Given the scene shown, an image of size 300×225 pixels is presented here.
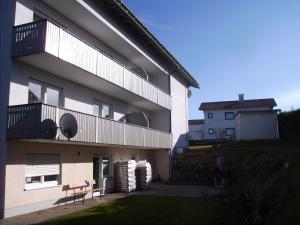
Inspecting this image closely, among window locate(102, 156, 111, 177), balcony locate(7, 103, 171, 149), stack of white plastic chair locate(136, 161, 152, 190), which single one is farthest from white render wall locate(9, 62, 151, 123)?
stack of white plastic chair locate(136, 161, 152, 190)

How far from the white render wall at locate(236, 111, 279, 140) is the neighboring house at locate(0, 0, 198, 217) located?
15533mm

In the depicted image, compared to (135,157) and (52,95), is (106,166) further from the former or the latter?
(52,95)

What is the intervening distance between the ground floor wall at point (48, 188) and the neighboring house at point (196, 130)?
43.2 meters

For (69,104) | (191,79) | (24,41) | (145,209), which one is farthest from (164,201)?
(191,79)

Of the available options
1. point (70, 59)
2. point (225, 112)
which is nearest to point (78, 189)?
point (70, 59)

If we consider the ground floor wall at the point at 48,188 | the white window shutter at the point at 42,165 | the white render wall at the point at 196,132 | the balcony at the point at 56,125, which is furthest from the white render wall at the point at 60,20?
the white render wall at the point at 196,132

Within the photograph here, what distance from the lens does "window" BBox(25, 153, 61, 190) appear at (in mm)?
13459

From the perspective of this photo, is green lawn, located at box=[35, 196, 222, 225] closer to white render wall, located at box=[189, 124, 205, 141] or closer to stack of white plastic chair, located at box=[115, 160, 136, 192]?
stack of white plastic chair, located at box=[115, 160, 136, 192]

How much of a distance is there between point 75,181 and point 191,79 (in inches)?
874

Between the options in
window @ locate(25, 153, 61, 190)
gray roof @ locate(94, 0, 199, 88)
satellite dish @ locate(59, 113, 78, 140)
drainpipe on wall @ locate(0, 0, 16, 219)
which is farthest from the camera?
gray roof @ locate(94, 0, 199, 88)

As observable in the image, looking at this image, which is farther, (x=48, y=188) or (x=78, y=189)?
(x=78, y=189)

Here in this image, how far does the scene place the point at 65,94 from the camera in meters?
16.2

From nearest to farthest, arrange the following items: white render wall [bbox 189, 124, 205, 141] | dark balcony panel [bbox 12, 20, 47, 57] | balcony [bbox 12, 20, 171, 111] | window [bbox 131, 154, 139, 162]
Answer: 1. dark balcony panel [bbox 12, 20, 47, 57]
2. balcony [bbox 12, 20, 171, 111]
3. window [bbox 131, 154, 139, 162]
4. white render wall [bbox 189, 124, 205, 141]

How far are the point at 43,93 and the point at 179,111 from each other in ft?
64.1
